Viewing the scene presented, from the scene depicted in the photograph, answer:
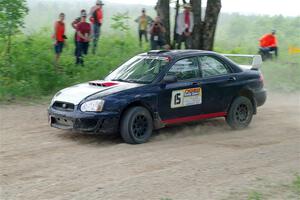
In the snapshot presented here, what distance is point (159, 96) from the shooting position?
32.9 feet

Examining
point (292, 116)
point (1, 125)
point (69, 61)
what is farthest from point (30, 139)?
point (69, 61)

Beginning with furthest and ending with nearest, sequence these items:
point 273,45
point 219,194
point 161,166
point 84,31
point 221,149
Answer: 1. point 273,45
2. point 84,31
3. point 221,149
4. point 161,166
5. point 219,194

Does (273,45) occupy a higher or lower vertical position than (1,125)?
higher

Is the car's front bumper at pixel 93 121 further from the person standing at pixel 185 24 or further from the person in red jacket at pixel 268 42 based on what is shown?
the person in red jacket at pixel 268 42

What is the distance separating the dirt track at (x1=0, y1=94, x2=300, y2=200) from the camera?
7.03 metres

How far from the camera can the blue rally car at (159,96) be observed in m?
9.53

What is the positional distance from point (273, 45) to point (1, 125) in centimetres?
1442

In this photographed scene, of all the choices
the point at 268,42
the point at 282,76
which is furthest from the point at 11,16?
the point at 268,42

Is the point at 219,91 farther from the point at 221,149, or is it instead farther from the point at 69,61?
the point at 69,61

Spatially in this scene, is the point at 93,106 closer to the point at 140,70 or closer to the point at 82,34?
the point at 140,70

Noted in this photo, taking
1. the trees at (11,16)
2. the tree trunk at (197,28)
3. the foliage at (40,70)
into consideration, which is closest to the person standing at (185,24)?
the tree trunk at (197,28)

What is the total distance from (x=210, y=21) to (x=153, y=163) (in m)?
8.73

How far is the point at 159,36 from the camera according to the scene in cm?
1817

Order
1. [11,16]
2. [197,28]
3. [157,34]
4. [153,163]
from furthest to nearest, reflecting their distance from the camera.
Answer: [157,34] < [197,28] < [11,16] < [153,163]
